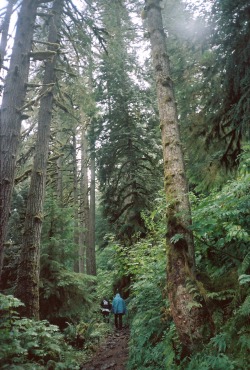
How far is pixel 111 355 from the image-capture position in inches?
335

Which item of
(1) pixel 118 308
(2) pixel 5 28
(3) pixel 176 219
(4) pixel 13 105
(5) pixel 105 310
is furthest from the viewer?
(5) pixel 105 310

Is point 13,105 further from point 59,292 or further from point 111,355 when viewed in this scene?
point 111,355

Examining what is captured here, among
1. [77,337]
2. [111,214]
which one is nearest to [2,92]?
[77,337]

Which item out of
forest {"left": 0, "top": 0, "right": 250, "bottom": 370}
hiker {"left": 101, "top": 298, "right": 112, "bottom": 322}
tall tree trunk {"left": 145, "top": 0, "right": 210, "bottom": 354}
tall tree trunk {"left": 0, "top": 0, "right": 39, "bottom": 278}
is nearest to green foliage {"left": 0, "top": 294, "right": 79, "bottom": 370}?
forest {"left": 0, "top": 0, "right": 250, "bottom": 370}

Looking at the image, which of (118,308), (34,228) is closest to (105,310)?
(118,308)

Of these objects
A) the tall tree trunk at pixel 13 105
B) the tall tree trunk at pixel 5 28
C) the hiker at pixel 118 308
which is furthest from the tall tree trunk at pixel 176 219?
the hiker at pixel 118 308

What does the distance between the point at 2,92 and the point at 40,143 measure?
271cm

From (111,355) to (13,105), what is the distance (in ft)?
24.0

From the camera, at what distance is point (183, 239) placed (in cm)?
483

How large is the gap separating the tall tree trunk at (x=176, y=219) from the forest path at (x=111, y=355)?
3.78m

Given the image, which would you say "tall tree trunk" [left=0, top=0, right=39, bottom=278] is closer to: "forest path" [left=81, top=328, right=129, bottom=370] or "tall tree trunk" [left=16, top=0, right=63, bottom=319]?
"tall tree trunk" [left=16, top=0, right=63, bottom=319]

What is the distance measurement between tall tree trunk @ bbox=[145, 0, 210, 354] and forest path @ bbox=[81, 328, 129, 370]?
3.78 metres

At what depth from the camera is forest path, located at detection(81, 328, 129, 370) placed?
297 inches

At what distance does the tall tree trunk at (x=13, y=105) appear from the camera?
575 cm
